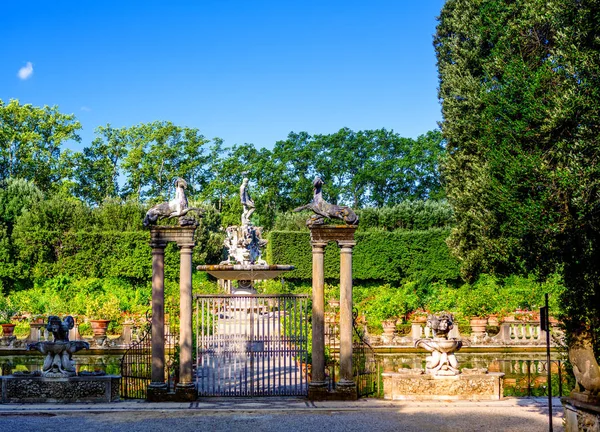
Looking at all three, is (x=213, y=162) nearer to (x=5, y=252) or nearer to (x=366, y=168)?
(x=366, y=168)

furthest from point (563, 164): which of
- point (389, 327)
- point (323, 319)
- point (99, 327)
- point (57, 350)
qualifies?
point (99, 327)

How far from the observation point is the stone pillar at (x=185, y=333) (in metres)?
11.3

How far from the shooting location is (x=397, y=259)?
3494 cm

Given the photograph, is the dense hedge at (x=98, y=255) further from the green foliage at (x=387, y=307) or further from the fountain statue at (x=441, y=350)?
the fountain statue at (x=441, y=350)

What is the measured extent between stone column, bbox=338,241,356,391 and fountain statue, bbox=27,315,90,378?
185 inches

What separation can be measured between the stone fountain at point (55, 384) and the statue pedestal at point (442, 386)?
5174 millimetres

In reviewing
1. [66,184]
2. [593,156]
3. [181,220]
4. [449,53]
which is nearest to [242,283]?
[181,220]

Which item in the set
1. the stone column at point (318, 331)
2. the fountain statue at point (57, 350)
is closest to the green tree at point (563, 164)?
the stone column at point (318, 331)

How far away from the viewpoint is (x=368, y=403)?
1109 centimetres

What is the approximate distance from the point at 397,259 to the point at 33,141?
26.5 meters

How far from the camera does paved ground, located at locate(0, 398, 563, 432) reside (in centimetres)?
927

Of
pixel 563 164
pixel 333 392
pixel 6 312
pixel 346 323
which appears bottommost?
pixel 333 392

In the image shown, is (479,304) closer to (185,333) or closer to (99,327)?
(99,327)

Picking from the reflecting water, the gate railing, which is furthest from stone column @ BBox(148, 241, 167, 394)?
the reflecting water
